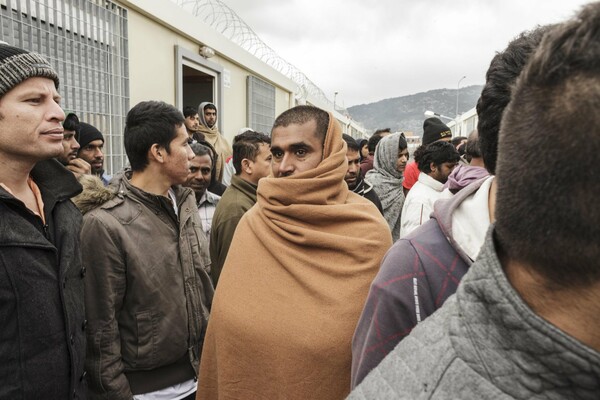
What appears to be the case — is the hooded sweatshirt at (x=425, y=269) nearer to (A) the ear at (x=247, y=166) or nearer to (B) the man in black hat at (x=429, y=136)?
(A) the ear at (x=247, y=166)

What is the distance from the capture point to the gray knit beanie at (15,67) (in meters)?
1.78

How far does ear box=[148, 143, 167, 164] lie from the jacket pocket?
804mm

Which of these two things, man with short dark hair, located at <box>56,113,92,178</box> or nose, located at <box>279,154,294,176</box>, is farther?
man with short dark hair, located at <box>56,113,92,178</box>

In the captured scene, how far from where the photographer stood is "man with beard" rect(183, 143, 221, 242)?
3840 millimetres

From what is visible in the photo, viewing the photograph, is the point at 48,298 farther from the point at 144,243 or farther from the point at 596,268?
the point at 596,268

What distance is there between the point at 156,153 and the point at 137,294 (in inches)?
29.8

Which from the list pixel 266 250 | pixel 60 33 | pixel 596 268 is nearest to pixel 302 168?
pixel 266 250

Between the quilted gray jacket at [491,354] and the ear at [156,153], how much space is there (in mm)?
2046

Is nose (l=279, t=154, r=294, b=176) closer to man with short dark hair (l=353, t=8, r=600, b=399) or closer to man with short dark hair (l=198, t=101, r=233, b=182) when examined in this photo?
man with short dark hair (l=353, t=8, r=600, b=399)

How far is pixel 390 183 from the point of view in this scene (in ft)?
16.8

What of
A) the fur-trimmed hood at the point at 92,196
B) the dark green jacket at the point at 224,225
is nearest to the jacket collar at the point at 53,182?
the fur-trimmed hood at the point at 92,196

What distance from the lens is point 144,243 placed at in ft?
7.48

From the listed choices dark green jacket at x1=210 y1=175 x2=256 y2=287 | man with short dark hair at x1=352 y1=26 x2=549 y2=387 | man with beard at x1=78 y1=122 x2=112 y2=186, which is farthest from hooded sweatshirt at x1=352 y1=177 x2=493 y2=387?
man with beard at x1=78 y1=122 x2=112 y2=186

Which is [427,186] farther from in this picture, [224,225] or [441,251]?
[441,251]
